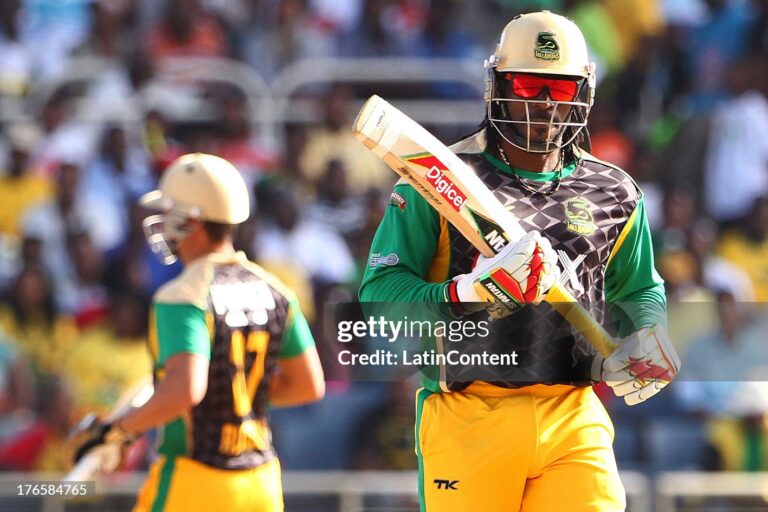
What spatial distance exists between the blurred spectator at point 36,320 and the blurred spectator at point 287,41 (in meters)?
2.03

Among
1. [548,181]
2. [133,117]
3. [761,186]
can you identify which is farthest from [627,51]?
[548,181]

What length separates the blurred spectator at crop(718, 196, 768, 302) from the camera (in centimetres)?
839

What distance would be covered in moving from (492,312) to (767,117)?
5.66 metres

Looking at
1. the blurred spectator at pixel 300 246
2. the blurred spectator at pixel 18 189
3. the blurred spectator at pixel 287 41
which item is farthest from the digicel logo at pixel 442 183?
the blurred spectator at pixel 287 41

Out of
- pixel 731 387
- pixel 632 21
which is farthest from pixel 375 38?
pixel 731 387

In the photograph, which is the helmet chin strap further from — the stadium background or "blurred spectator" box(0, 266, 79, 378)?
"blurred spectator" box(0, 266, 79, 378)

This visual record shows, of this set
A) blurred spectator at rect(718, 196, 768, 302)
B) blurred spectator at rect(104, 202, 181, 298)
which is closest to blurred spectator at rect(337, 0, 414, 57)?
blurred spectator at rect(104, 202, 181, 298)

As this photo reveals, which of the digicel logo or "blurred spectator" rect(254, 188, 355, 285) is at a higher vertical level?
the digicel logo

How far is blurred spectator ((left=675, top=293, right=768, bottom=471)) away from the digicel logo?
4077mm

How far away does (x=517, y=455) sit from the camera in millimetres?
→ 3662

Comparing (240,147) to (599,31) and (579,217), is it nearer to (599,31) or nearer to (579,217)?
(599,31)

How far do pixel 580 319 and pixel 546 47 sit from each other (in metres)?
0.76

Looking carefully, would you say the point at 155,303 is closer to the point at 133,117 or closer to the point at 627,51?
the point at 133,117

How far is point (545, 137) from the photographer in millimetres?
3848
